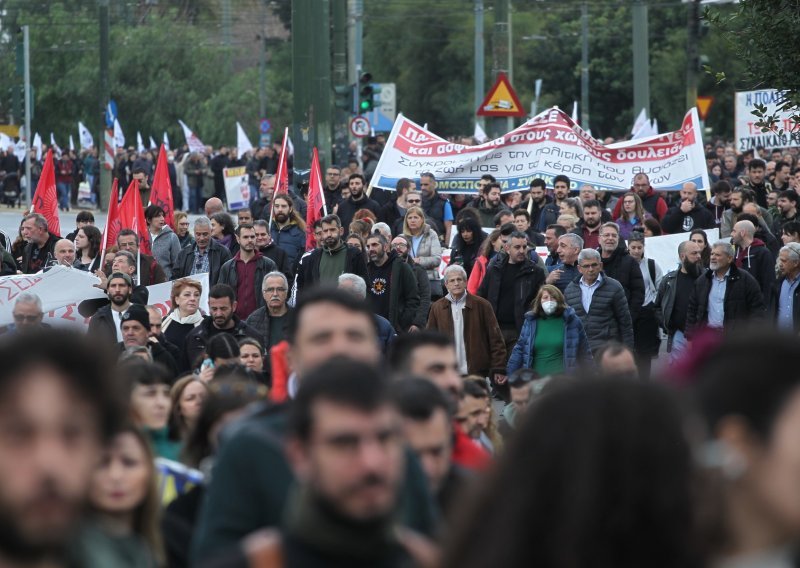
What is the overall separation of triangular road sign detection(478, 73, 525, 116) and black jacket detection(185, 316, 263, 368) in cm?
1143

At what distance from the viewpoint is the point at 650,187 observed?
20.1m

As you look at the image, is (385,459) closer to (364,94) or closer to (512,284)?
(512,284)

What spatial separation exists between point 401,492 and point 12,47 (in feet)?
225

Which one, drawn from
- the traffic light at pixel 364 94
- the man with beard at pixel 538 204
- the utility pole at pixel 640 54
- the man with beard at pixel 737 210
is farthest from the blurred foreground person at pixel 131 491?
the utility pole at pixel 640 54

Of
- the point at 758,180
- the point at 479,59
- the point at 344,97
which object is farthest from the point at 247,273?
the point at 479,59

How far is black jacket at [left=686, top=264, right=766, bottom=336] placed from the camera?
13.1 m

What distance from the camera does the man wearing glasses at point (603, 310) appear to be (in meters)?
12.9

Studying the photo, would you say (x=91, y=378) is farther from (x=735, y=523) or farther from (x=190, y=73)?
(x=190, y=73)

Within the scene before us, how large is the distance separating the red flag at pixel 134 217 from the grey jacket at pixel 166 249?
162mm

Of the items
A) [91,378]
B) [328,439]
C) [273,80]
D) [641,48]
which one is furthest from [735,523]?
[273,80]

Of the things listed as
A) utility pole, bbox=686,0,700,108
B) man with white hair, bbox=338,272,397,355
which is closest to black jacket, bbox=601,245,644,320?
man with white hair, bbox=338,272,397,355

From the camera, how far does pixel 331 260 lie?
14.3 m

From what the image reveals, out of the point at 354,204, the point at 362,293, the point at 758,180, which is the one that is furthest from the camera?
the point at 758,180

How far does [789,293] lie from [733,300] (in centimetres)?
74
